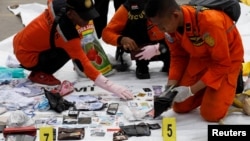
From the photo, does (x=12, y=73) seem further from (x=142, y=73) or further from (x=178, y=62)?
(x=178, y=62)

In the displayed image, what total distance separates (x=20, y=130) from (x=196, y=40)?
76cm

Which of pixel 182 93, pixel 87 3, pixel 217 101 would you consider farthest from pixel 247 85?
pixel 87 3

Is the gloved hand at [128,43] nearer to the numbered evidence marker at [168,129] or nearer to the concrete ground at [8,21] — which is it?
the numbered evidence marker at [168,129]

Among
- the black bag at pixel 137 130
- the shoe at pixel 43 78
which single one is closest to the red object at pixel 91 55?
the shoe at pixel 43 78

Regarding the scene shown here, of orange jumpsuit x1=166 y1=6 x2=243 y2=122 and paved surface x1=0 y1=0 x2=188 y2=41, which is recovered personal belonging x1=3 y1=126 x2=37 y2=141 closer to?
orange jumpsuit x1=166 y1=6 x2=243 y2=122

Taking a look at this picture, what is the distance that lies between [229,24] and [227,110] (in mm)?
363

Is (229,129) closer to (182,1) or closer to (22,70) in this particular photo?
(22,70)

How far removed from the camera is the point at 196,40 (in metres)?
1.87

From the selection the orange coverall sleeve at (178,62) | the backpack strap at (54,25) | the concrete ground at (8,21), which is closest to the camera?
the orange coverall sleeve at (178,62)

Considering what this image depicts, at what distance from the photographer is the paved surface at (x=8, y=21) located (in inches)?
131

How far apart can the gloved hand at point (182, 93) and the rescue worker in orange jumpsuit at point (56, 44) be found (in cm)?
34

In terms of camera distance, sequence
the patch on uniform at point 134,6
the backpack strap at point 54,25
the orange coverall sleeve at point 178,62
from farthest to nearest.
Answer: the patch on uniform at point 134,6, the backpack strap at point 54,25, the orange coverall sleeve at point 178,62

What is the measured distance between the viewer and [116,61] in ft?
8.74

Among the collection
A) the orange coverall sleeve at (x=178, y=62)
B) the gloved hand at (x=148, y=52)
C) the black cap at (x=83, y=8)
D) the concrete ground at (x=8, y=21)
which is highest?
the black cap at (x=83, y=8)
